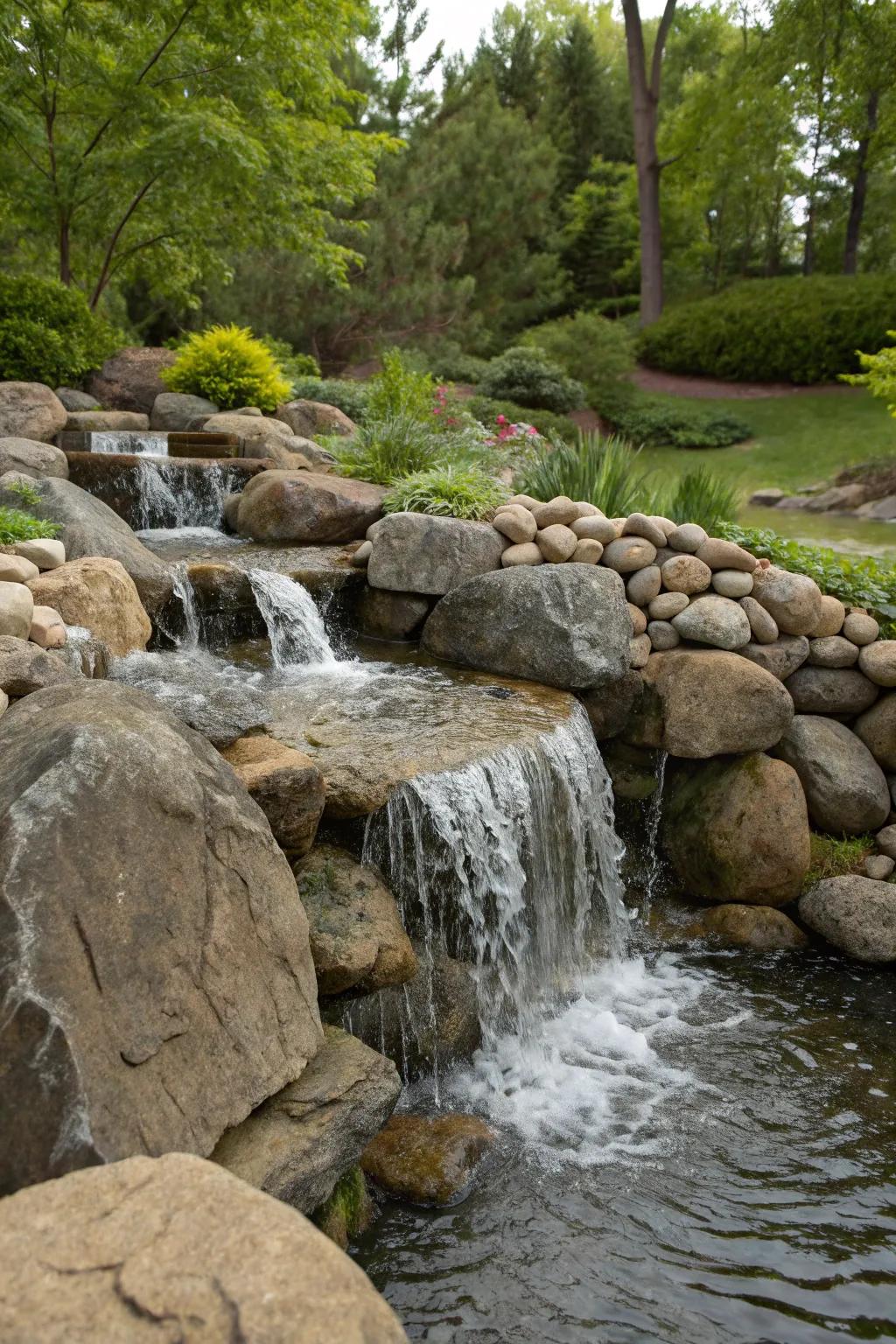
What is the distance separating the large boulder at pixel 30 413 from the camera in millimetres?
9180

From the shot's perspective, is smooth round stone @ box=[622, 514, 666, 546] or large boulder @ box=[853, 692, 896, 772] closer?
large boulder @ box=[853, 692, 896, 772]

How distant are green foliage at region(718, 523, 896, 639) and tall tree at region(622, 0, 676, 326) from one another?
21.2 meters

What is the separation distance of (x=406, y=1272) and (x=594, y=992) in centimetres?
207

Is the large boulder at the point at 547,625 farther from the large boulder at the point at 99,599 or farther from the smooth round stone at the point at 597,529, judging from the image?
the large boulder at the point at 99,599

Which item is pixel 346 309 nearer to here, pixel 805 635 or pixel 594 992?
pixel 805 635

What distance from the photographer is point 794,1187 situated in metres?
3.61

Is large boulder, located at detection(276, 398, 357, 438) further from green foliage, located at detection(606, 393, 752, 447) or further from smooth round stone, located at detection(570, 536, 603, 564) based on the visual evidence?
green foliage, located at detection(606, 393, 752, 447)

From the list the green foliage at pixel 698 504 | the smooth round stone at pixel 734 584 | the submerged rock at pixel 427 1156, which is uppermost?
the green foliage at pixel 698 504

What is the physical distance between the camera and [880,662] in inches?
242

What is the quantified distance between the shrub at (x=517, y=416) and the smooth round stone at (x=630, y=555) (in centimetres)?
850

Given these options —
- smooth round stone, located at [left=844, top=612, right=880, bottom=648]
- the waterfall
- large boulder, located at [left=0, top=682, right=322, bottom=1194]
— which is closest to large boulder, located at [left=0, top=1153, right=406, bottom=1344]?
large boulder, located at [left=0, top=682, right=322, bottom=1194]

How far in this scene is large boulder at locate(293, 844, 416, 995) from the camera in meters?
3.72

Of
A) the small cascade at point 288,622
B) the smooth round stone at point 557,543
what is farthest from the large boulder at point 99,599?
the smooth round stone at point 557,543

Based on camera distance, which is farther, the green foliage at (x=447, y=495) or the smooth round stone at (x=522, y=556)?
the green foliage at (x=447, y=495)
